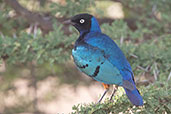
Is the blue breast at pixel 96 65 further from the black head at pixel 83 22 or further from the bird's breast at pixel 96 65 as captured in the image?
the black head at pixel 83 22

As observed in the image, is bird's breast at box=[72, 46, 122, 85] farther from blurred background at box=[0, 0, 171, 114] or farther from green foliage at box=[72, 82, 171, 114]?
blurred background at box=[0, 0, 171, 114]

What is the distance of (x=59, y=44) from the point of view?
4.26 m

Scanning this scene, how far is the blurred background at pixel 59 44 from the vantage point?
13.6ft

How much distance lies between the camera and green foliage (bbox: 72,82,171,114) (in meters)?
3.03

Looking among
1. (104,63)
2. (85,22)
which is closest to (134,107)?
(104,63)

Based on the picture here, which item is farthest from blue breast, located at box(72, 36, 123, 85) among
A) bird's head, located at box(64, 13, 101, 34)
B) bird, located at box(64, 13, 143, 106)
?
bird's head, located at box(64, 13, 101, 34)

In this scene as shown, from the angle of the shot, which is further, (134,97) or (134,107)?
(134,107)

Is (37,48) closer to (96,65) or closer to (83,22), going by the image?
(83,22)

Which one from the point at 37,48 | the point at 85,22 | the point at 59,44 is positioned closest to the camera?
the point at 85,22

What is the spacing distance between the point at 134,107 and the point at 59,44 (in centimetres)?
148

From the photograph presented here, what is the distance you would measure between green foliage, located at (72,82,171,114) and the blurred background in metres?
0.60

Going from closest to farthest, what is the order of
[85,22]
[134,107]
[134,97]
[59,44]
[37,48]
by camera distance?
1. [134,97]
2. [134,107]
3. [85,22]
4. [37,48]
5. [59,44]

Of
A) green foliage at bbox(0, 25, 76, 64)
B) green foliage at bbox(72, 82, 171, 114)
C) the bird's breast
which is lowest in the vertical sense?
green foliage at bbox(72, 82, 171, 114)

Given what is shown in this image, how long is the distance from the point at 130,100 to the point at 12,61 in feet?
5.80
